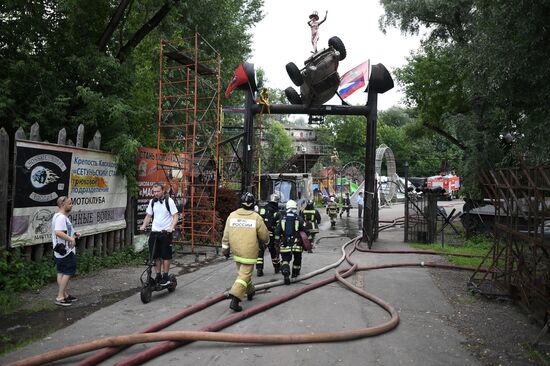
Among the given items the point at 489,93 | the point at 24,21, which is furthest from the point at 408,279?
the point at 24,21

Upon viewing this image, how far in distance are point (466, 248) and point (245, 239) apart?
9712mm

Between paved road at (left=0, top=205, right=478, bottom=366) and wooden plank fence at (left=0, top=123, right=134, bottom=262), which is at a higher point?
wooden plank fence at (left=0, top=123, right=134, bottom=262)

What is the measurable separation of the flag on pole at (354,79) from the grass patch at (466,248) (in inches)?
218

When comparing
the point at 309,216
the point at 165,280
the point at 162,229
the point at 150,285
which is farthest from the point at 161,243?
the point at 309,216

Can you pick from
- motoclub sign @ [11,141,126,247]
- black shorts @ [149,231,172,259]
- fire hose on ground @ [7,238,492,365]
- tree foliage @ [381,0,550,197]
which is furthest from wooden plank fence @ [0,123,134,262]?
tree foliage @ [381,0,550,197]

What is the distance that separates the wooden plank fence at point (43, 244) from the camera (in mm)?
7105

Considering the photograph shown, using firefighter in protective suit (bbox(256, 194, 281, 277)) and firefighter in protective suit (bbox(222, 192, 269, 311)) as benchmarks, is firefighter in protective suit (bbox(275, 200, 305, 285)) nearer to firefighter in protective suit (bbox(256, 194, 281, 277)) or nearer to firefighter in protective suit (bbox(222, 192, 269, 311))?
firefighter in protective suit (bbox(256, 194, 281, 277))

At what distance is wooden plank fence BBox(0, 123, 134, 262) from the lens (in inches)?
280

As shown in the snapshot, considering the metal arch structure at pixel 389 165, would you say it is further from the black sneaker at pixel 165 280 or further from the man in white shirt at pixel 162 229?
the black sneaker at pixel 165 280

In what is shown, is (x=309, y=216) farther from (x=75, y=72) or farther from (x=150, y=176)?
(x=75, y=72)

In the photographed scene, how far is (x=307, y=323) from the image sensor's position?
583 cm

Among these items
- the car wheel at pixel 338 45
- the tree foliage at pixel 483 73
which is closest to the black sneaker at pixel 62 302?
the tree foliage at pixel 483 73

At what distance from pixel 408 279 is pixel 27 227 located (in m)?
7.54

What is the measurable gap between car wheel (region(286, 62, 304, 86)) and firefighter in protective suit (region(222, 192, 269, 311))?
585 cm
